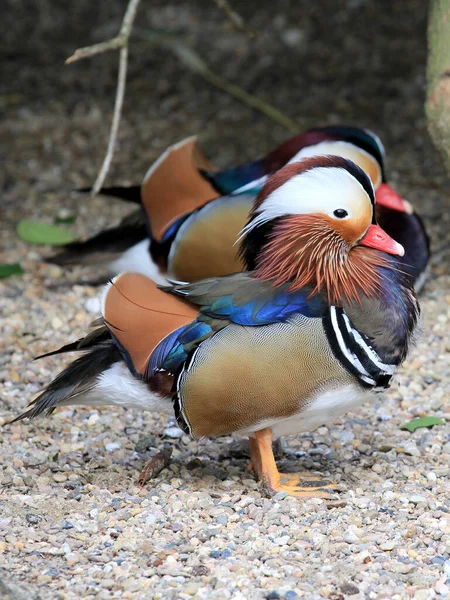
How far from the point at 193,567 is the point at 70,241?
2733mm

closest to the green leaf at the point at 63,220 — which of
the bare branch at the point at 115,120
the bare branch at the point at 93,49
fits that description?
the bare branch at the point at 115,120

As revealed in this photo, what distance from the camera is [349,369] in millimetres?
2725

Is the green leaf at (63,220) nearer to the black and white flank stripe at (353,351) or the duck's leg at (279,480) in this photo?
the duck's leg at (279,480)

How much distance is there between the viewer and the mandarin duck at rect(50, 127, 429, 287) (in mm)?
4112

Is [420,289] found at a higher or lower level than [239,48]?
lower

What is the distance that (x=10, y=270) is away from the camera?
4641 millimetres

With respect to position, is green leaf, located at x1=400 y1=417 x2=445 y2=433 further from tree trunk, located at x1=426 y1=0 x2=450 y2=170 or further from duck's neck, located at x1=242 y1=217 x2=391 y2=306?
tree trunk, located at x1=426 y1=0 x2=450 y2=170

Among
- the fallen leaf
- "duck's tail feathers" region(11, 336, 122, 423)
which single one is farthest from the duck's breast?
the fallen leaf

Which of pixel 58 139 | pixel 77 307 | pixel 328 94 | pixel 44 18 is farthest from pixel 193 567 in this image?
pixel 44 18

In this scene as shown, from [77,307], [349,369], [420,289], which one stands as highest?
[349,369]

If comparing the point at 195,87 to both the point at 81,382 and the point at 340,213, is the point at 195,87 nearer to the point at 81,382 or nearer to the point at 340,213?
the point at 340,213

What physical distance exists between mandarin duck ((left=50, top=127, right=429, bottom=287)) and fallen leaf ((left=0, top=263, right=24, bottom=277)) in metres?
0.19

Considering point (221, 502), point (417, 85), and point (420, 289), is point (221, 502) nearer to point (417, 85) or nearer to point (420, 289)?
point (420, 289)

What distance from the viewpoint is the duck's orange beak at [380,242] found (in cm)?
286
